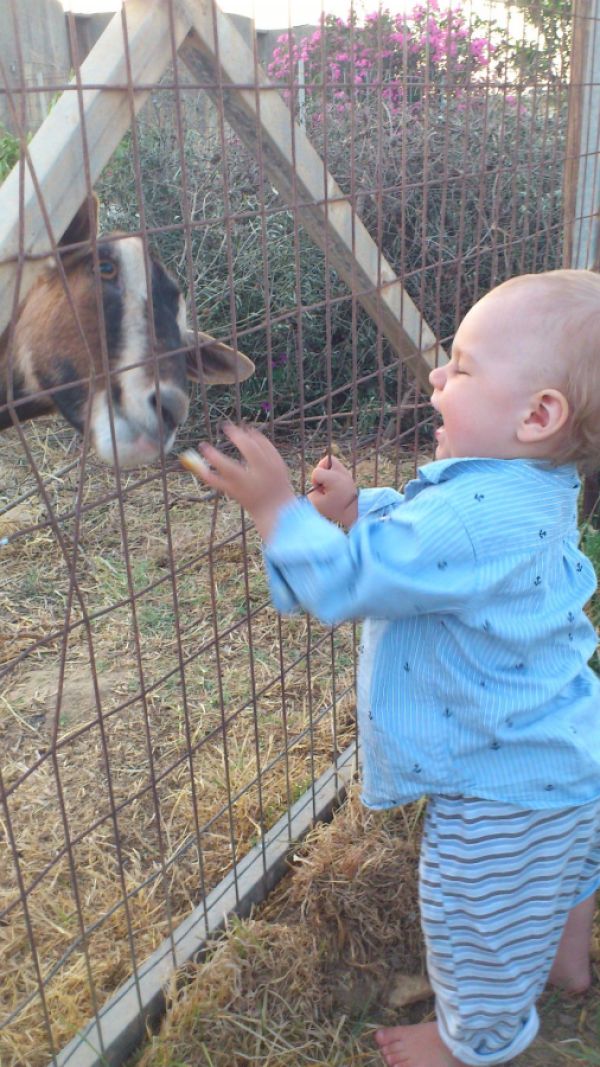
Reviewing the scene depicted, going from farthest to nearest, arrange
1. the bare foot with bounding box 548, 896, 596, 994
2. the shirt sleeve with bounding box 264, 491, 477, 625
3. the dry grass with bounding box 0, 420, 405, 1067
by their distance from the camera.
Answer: the bare foot with bounding box 548, 896, 596, 994, the dry grass with bounding box 0, 420, 405, 1067, the shirt sleeve with bounding box 264, 491, 477, 625

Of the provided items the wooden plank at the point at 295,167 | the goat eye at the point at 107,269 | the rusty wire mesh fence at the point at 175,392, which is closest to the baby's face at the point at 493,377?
the rusty wire mesh fence at the point at 175,392

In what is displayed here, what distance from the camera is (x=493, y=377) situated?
5.06ft

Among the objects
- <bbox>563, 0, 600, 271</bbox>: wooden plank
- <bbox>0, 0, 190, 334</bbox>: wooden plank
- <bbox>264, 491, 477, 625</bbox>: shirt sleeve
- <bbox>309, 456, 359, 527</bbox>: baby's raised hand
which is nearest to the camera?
<bbox>0, 0, 190, 334</bbox>: wooden plank

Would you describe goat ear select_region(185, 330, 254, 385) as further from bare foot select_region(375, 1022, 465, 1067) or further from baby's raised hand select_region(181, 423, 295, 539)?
bare foot select_region(375, 1022, 465, 1067)

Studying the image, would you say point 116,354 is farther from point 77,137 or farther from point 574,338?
point 574,338

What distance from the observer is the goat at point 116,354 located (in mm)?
1957

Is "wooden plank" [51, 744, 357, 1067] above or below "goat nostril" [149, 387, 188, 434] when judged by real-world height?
below

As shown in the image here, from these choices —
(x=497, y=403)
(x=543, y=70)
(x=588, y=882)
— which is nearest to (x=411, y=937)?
(x=588, y=882)

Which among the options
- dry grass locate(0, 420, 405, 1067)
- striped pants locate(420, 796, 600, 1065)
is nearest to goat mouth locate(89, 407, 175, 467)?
dry grass locate(0, 420, 405, 1067)

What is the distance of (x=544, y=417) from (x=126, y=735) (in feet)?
6.97

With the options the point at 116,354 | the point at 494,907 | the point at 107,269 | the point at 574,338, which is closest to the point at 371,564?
the point at 574,338

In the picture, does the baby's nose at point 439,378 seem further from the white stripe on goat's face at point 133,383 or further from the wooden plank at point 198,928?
the wooden plank at point 198,928

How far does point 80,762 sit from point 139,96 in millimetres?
2168

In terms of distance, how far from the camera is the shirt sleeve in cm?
143
